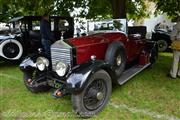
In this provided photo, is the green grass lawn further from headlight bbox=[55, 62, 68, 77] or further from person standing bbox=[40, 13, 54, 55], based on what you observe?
person standing bbox=[40, 13, 54, 55]

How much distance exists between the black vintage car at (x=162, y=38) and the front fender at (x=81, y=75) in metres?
8.48

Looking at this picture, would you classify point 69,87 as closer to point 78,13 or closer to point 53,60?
point 53,60

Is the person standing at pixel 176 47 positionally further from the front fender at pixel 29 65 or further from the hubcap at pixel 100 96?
the front fender at pixel 29 65

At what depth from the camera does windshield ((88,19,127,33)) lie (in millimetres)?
6035

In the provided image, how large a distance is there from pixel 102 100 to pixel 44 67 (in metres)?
1.40

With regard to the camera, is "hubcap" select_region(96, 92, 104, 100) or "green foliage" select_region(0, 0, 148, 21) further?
"green foliage" select_region(0, 0, 148, 21)

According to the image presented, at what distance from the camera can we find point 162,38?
12.0 m

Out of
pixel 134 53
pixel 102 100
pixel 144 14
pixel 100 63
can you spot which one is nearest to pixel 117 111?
pixel 102 100

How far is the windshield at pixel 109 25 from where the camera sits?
6.04 metres

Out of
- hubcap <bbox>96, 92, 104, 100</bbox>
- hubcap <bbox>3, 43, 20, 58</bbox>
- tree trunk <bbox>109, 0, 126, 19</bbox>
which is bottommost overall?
hubcap <bbox>96, 92, 104, 100</bbox>

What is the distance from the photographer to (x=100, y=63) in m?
4.18

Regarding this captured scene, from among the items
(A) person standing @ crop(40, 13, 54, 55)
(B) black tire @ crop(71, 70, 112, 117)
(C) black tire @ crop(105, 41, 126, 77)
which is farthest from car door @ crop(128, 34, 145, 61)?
(A) person standing @ crop(40, 13, 54, 55)

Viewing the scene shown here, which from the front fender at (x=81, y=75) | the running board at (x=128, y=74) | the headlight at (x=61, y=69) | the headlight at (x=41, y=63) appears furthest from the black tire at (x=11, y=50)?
the front fender at (x=81, y=75)

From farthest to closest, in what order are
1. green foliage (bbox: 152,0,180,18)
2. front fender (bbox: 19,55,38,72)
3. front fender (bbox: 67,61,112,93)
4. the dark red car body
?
green foliage (bbox: 152,0,180,18), front fender (bbox: 19,55,38,72), the dark red car body, front fender (bbox: 67,61,112,93)
